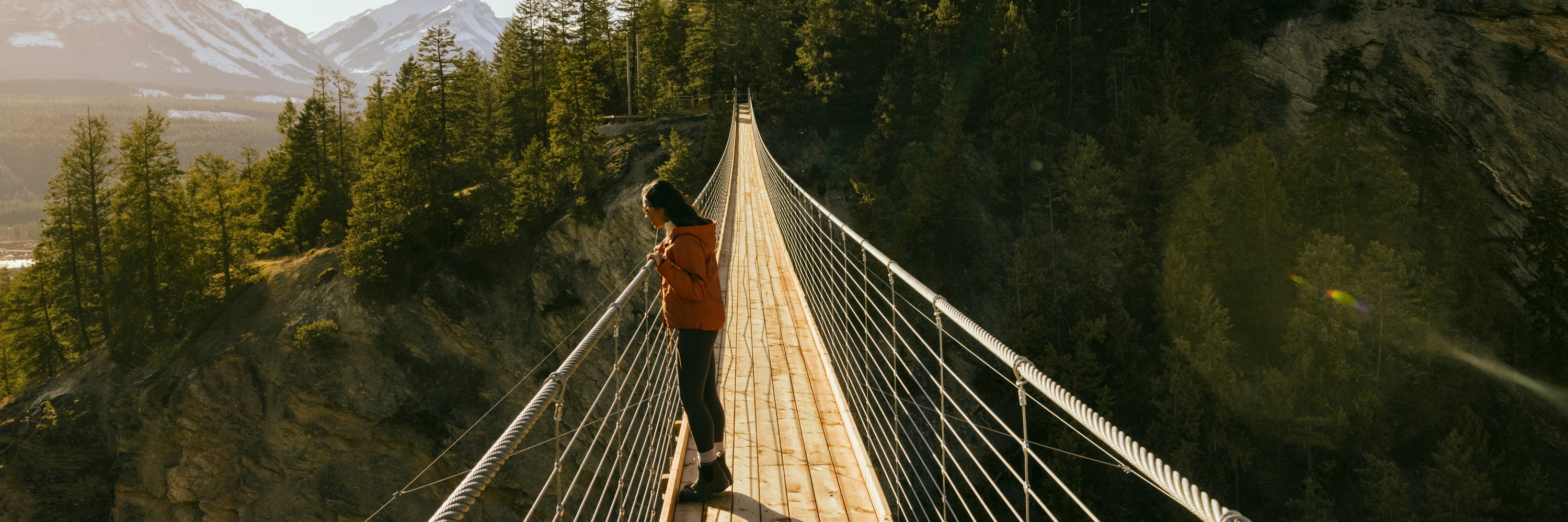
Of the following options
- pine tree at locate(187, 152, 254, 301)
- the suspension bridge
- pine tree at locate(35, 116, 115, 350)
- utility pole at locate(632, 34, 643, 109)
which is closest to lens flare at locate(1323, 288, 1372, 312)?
the suspension bridge

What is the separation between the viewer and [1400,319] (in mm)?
17078

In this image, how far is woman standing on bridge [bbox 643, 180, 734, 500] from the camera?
8.71 ft

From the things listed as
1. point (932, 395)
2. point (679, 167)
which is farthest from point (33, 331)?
point (932, 395)

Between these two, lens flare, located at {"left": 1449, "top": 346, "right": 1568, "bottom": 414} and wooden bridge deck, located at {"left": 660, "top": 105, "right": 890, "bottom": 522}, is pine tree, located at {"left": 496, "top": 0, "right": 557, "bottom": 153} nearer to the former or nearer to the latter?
wooden bridge deck, located at {"left": 660, "top": 105, "right": 890, "bottom": 522}

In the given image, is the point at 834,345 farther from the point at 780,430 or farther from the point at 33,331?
the point at 33,331

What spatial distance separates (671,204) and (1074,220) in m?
21.8

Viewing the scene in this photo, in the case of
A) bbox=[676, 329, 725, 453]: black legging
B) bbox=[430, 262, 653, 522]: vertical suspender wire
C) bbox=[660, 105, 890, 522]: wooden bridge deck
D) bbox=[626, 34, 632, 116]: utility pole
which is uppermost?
bbox=[626, 34, 632, 116]: utility pole

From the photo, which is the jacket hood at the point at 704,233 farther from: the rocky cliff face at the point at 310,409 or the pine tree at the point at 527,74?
the pine tree at the point at 527,74

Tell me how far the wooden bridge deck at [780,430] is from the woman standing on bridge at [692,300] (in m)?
0.21

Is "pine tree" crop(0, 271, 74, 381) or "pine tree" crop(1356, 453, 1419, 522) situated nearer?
"pine tree" crop(1356, 453, 1419, 522)

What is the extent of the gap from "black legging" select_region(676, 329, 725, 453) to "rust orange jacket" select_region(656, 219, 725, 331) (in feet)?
0.15

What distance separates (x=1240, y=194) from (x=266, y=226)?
35.8 m

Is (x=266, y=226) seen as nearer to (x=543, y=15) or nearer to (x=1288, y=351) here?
(x=543, y=15)

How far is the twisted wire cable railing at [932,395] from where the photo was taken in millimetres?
1465
